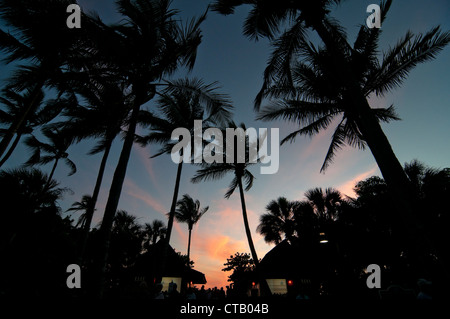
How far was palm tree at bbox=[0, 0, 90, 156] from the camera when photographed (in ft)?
19.3

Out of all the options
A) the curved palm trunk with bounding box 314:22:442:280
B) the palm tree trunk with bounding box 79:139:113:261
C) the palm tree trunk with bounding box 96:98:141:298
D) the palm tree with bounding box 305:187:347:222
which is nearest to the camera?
the curved palm trunk with bounding box 314:22:442:280

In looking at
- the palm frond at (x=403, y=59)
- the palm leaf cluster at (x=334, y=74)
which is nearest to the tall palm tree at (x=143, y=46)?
the palm leaf cluster at (x=334, y=74)

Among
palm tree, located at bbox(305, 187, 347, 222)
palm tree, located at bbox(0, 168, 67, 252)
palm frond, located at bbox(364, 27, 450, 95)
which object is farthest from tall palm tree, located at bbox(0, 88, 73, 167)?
palm tree, located at bbox(305, 187, 347, 222)

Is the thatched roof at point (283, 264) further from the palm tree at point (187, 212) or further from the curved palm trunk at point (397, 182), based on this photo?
the curved palm trunk at point (397, 182)

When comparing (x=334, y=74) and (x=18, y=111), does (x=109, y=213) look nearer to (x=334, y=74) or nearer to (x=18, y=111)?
(x=334, y=74)

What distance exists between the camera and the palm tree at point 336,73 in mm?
3625

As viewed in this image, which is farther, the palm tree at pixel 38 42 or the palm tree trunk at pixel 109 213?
the palm tree at pixel 38 42

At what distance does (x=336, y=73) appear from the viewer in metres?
6.48

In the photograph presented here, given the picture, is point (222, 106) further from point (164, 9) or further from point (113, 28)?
point (113, 28)

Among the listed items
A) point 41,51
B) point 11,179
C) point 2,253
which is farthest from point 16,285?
point 41,51

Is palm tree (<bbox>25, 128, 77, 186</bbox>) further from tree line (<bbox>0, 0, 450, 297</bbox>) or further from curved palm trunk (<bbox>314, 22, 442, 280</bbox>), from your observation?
curved palm trunk (<bbox>314, 22, 442, 280</bbox>)

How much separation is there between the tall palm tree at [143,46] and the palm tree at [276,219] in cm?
1875

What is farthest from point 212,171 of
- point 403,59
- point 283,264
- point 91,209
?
point 283,264

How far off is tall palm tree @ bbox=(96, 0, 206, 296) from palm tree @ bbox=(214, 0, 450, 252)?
1693 millimetres
